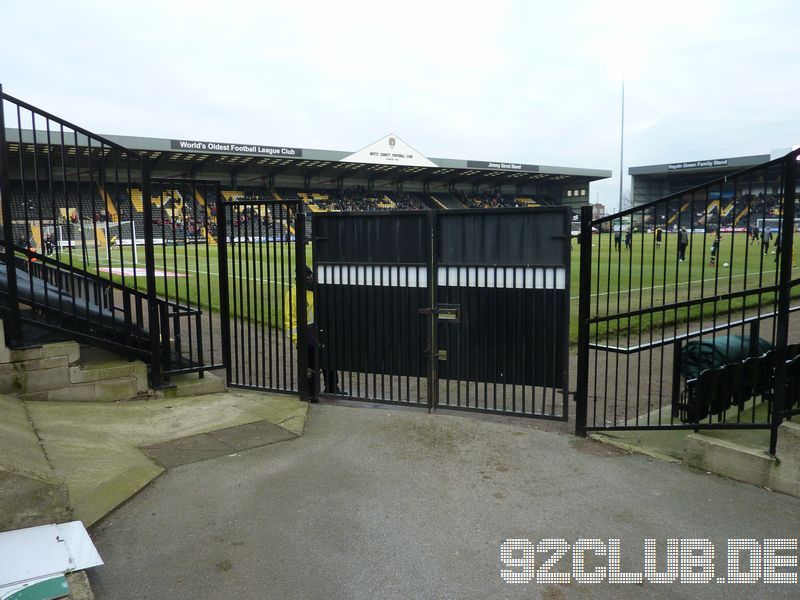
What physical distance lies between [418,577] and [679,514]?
1.88 m

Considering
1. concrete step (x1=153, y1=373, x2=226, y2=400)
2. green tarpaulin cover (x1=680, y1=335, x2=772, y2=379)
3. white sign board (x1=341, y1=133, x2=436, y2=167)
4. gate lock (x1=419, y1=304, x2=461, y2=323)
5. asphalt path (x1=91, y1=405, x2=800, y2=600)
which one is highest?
white sign board (x1=341, y1=133, x2=436, y2=167)

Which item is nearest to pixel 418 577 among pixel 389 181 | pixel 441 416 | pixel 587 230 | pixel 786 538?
pixel 786 538

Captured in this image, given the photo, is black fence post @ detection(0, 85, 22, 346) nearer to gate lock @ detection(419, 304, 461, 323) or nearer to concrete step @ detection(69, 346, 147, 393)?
concrete step @ detection(69, 346, 147, 393)

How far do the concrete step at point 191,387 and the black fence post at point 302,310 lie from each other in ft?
3.22

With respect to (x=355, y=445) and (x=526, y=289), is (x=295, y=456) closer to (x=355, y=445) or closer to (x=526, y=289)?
(x=355, y=445)

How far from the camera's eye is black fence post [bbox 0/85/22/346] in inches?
201

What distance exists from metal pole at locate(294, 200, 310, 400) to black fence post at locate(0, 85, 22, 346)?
101 inches

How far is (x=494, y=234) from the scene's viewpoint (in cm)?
571

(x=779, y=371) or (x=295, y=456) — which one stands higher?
(x=779, y=371)

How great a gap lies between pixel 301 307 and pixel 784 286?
439 centimetres

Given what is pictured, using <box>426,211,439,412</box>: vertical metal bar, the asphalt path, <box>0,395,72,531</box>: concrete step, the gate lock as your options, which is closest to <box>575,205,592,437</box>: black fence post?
the asphalt path

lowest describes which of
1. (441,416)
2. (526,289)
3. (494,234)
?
(441,416)

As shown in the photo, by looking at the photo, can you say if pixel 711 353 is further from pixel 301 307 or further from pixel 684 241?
pixel 301 307

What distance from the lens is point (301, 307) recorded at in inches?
247
